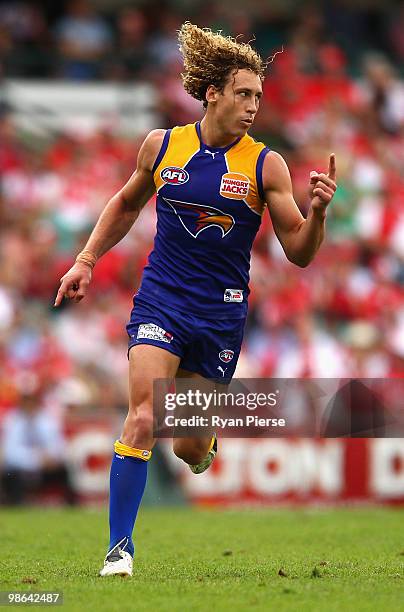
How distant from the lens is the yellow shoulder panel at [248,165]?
6.68 m

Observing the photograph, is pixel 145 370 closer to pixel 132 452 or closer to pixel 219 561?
pixel 132 452

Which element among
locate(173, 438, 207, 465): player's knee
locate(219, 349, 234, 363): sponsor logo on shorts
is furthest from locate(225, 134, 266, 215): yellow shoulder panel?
locate(173, 438, 207, 465): player's knee

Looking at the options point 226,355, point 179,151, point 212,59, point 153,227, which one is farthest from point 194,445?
point 153,227

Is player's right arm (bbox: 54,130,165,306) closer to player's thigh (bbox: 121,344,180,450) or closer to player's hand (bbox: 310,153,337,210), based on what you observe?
player's thigh (bbox: 121,344,180,450)

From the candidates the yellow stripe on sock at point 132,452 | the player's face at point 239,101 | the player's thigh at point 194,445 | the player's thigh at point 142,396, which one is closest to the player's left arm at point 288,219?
the player's face at point 239,101

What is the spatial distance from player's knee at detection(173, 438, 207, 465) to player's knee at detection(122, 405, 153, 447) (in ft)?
2.50

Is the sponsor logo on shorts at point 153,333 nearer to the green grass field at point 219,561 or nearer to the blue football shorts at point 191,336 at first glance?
the blue football shorts at point 191,336

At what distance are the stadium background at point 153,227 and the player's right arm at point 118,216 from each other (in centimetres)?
178

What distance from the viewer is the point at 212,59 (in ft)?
22.3

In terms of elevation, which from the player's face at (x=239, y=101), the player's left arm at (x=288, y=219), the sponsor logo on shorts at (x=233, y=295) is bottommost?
the sponsor logo on shorts at (x=233, y=295)

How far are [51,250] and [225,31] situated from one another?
660 centimetres

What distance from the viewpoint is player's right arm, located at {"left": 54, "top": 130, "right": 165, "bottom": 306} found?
6777mm

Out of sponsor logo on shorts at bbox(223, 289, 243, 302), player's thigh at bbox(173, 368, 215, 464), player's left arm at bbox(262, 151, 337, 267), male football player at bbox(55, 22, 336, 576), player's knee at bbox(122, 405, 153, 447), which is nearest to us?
player's knee at bbox(122, 405, 153, 447)

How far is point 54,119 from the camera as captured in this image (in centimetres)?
1798
